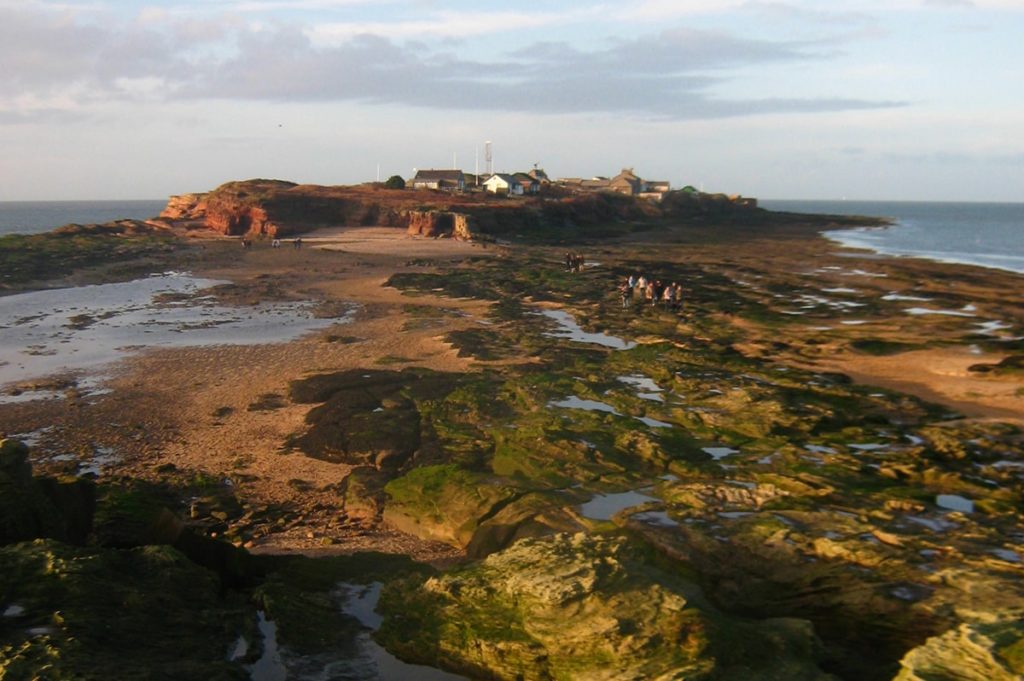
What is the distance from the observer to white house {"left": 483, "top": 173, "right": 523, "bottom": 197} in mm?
105000

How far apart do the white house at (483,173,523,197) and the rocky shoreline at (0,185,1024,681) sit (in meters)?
74.1

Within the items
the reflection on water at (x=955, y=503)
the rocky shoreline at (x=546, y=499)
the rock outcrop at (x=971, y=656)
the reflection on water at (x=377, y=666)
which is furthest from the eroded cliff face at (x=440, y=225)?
the rock outcrop at (x=971, y=656)

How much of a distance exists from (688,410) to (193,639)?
13.5 meters

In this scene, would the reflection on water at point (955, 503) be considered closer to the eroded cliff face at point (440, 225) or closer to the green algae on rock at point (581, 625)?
the green algae on rock at point (581, 625)

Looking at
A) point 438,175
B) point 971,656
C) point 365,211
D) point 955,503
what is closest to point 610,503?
point 955,503

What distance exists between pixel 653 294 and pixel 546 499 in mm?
24184

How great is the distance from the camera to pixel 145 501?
11414mm

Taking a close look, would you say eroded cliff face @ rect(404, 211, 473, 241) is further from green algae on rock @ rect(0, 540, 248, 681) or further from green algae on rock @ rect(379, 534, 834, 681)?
green algae on rock @ rect(0, 540, 248, 681)

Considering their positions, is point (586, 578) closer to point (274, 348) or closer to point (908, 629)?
point (908, 629)

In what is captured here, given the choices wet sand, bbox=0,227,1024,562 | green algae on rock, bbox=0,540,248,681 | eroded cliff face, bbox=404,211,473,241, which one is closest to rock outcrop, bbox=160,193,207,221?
eroded cliff face, bbox=404,211,473,241

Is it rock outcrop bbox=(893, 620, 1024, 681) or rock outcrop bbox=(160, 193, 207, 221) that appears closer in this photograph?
rock outcrop bbox=(893, 620, 1024, 681)

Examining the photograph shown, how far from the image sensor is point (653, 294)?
36500 mm

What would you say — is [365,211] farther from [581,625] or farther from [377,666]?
[581,625]

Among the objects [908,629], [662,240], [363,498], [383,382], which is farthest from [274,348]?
[662,240]
